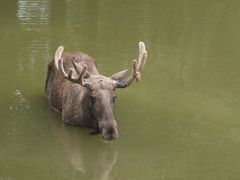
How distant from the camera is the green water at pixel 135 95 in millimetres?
7766

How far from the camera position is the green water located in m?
7.77

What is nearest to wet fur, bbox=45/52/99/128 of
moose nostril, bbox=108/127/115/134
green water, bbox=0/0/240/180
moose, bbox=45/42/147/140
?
moose, bbox=45/42/147/140

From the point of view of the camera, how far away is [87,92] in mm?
8422

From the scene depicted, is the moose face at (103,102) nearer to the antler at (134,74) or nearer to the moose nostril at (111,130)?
the moose nostril at (111,130)

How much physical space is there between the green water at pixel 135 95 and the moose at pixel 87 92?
23 centimetres

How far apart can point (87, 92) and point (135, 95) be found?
1.80 metres

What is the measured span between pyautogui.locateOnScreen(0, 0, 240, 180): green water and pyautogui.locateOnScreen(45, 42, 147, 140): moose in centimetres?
23

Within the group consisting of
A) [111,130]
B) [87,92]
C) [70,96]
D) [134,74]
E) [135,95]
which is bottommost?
[135,95]

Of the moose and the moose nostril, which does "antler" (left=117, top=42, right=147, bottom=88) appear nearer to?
the moose

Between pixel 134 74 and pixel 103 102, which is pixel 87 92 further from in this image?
pixel 134 74

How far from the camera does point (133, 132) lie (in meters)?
8.65

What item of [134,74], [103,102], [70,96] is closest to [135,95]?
[70,96]

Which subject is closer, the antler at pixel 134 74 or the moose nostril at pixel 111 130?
the moose nostril at pixel 111 130

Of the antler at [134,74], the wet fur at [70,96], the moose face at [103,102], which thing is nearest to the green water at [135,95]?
the wet fur at [70,96]
